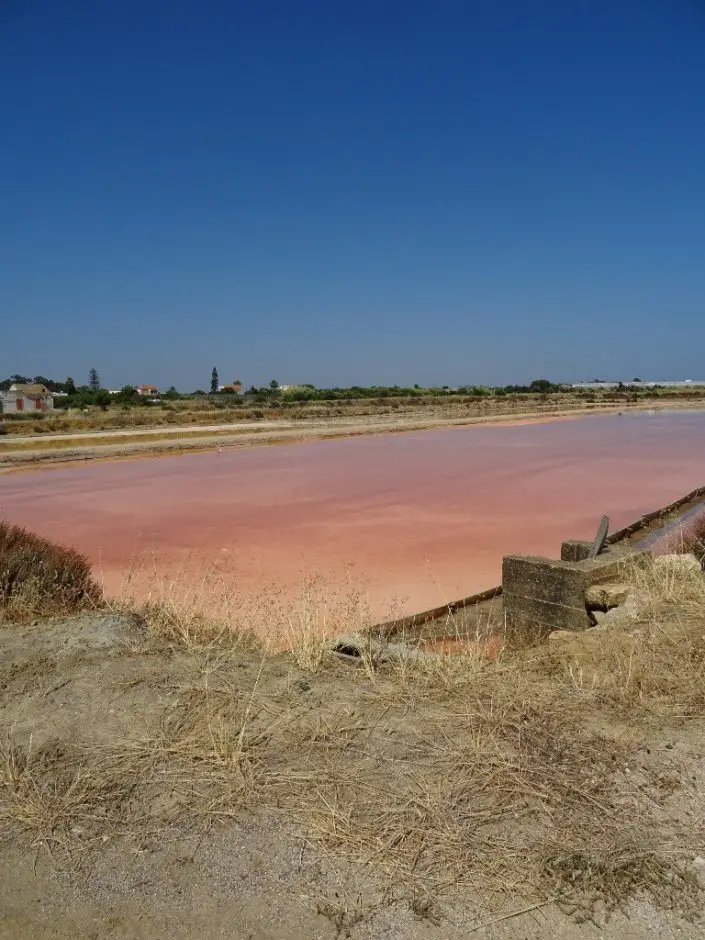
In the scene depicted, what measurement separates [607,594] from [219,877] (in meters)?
5.23

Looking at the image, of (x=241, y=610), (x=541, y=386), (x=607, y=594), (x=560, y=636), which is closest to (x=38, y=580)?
(x=241, y=610)

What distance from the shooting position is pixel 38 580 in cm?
697

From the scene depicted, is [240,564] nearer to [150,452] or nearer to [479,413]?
[150,452]

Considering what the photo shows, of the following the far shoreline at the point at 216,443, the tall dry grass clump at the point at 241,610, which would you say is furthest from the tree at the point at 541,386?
the tall dry grass clump at the point at 241,610

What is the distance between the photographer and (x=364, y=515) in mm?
17156

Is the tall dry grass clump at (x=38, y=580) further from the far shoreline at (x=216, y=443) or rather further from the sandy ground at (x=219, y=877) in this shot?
the far shoreline at (x=216, y=443)

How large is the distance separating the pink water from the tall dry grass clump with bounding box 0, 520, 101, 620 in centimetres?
277

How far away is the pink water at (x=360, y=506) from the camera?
12320 mm

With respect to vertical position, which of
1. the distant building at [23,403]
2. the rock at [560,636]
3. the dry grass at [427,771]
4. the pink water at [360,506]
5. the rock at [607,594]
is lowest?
the pink water at [360,506]

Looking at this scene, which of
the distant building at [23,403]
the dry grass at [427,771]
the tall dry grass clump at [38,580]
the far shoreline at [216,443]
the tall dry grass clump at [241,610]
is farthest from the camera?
the distant building at [23,403]

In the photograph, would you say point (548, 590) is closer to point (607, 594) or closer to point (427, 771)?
point (607, 594)

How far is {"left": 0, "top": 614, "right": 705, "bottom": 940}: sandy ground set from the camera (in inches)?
106

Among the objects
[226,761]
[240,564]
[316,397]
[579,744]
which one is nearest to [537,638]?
[579,744]

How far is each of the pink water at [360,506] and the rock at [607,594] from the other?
2.71 m
